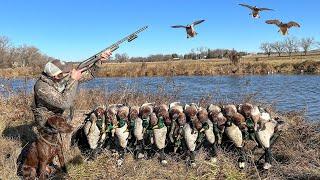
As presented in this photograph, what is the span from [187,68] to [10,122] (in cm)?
3371

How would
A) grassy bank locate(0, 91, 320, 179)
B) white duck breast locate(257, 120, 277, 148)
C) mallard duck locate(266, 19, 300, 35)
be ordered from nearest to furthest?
1. grassy bank locate(0, 91, 320, 179)
2. white duck breast locate(257, 120, 277, 148)
3. mallard duck locate(266, 19, 300, 35)

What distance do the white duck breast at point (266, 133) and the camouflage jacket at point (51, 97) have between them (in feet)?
10.2

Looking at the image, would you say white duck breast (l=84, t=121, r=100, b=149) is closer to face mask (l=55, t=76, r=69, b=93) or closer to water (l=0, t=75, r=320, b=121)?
face mask (l=55, t=76, r=69, b=93)

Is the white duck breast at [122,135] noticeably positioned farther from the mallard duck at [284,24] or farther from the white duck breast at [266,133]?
the mallard duck at [284,24]

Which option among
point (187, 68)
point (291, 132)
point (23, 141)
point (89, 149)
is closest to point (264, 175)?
point (291, 132)

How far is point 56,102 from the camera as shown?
6.72 m

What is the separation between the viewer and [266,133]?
24.3ft

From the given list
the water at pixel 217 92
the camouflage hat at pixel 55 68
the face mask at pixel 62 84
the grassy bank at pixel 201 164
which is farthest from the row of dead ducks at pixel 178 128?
the water at pixel 217 92

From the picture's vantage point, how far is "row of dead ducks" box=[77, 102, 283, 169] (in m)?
7.51

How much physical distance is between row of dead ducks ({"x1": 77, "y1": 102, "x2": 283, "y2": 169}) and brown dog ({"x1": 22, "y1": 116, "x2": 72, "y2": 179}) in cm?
142

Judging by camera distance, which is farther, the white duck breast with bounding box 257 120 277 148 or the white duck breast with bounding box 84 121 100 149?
the white duck breast with bounding box 84 121 100 149

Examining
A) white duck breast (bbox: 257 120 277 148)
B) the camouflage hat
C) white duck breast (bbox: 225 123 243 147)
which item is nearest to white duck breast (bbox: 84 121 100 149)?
the camouflage hat

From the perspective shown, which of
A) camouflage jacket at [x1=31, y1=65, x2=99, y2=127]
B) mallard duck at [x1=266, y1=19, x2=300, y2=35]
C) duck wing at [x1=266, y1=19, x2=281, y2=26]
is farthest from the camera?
duck wing at [x1=266, y1=19, x2=281, y2=26]

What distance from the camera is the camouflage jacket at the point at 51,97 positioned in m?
6.74
